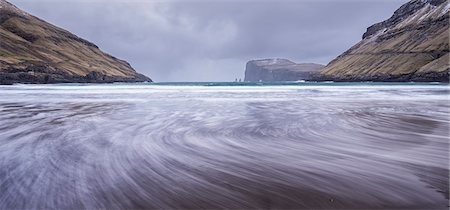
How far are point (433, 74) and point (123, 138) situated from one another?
4974 inches

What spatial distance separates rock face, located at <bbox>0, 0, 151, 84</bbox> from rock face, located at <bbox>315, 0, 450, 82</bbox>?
121 m

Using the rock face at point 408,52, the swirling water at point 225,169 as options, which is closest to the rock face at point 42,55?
the swirling water at point 225,169

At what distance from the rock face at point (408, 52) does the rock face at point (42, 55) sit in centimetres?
12096

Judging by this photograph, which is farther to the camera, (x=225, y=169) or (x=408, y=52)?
(x=408, y=52)

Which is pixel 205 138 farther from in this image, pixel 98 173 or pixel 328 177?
pixel 328 177

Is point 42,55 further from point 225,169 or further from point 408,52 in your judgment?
point 408,52

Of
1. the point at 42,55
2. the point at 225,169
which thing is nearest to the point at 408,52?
the point at 42,55

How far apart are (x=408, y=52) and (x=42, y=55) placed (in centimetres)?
15625

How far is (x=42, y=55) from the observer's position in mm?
126750

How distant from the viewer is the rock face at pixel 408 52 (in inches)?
4910

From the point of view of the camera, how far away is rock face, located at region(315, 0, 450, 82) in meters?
125

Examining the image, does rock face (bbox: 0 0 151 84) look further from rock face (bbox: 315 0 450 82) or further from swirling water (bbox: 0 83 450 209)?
rock face (bbox: 315 0 450 82)

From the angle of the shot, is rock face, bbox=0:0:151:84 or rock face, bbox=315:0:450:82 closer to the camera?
rock face, bbox=0:0:151:84

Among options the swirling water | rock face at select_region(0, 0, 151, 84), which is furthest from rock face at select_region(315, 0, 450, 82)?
rock face at select_region(0, 0, 151, 84)
